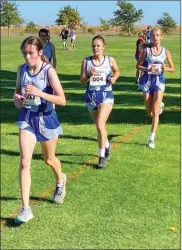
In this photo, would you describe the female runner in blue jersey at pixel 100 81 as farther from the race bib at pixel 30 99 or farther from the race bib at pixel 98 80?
the race bib at pixel 30 99

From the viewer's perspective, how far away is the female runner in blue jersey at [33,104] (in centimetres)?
476

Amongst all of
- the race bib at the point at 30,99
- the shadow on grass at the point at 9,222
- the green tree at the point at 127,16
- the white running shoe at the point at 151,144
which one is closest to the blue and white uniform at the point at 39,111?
the race bib at the point at 30,99

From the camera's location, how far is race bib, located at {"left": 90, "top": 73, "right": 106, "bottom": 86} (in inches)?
271

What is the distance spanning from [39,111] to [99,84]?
1.97m

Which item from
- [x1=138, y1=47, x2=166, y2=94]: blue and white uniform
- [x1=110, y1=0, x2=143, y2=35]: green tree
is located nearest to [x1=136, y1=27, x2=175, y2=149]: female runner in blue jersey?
[x1=138, y1=47, x2=166, y2=94]: blue and white uniform

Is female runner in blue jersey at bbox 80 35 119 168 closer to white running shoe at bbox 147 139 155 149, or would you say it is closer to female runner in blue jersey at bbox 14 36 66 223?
white running shoe at bbox 147 139 155 149

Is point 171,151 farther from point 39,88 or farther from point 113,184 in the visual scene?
point 39,88

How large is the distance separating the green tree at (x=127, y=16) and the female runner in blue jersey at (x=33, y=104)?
111 centimetres

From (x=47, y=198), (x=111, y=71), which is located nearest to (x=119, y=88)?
(x=111, y=71)

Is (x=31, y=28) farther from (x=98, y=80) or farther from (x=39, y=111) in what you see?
(x=39, y=111)

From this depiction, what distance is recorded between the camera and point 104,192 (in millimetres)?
6203

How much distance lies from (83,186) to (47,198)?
575 mm

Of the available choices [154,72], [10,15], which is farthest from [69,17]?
[154,72]

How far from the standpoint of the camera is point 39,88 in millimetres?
4953
